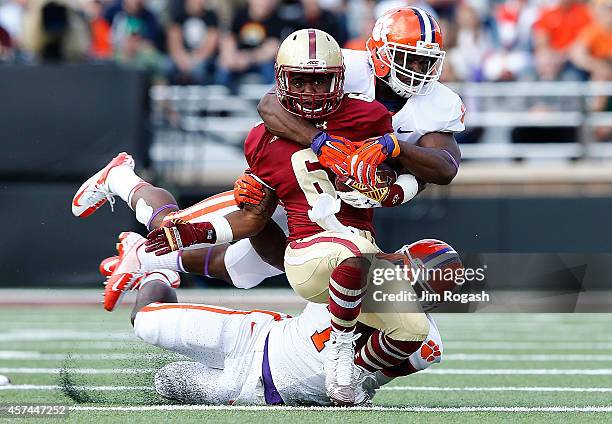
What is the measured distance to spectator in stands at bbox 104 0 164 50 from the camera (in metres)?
11.9

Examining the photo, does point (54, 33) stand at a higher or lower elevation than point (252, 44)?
higher

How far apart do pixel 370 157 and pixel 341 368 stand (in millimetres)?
761

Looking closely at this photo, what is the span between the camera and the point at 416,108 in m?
4.94

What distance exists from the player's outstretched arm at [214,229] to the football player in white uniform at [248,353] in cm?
24

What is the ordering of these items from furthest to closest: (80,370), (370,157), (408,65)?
(80,370), (408,65), (370,157)

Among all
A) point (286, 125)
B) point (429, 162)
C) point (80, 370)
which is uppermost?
point (286, 125)

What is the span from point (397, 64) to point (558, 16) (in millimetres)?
6940

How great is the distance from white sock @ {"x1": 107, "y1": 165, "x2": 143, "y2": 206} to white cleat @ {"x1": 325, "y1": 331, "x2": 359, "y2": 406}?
51.5 inches

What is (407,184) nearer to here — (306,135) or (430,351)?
(306,135)

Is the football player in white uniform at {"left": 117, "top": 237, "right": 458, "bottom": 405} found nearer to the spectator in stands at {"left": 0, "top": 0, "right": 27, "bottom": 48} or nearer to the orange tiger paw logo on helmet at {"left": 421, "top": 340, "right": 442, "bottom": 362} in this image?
the orange tiger paw logo on helmet at {"left": 421, "top": 340, "right": 442, "bottom": 362}

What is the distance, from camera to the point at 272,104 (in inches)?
188

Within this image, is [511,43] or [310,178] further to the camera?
[511,43]

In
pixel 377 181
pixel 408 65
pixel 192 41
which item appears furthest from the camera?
pixel 192 41

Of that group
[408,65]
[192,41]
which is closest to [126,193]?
[408,65]
